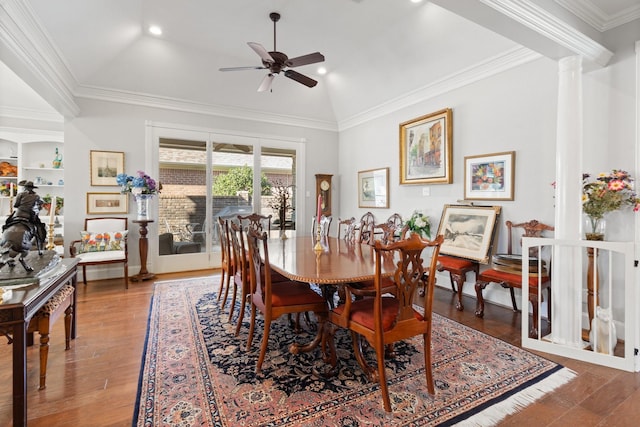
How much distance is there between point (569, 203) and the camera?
2525 millimetres

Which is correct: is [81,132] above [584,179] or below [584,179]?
above

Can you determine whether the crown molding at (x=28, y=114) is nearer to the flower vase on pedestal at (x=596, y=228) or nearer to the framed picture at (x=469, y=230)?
the framed picture at (x=469, y=230)

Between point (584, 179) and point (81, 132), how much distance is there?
21.3ft

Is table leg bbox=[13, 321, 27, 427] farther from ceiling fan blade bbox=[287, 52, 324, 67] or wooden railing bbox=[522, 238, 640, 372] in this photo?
wooden railing bbox=[522, 238, 640, 372]

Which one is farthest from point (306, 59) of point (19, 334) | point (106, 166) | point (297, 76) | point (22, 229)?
point (106, 166)

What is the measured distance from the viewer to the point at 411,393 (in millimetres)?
1910

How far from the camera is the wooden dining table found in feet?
6.15

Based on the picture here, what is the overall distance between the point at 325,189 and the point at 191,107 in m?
2.98

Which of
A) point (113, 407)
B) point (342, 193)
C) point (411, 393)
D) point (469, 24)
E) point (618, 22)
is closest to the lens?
point (113, 407)

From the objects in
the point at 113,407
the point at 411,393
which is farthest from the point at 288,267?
the point at 113,407

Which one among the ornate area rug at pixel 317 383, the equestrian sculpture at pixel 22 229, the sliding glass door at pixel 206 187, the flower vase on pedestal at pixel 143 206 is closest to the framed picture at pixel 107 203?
the flower vase on pedestal at pixel 143 206

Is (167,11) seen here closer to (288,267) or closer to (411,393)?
(288,267)

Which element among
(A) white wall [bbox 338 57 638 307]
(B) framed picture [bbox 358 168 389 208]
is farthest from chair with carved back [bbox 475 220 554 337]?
(B) framed picture [bbox 358 168 389 208]

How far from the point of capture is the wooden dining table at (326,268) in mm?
1875
